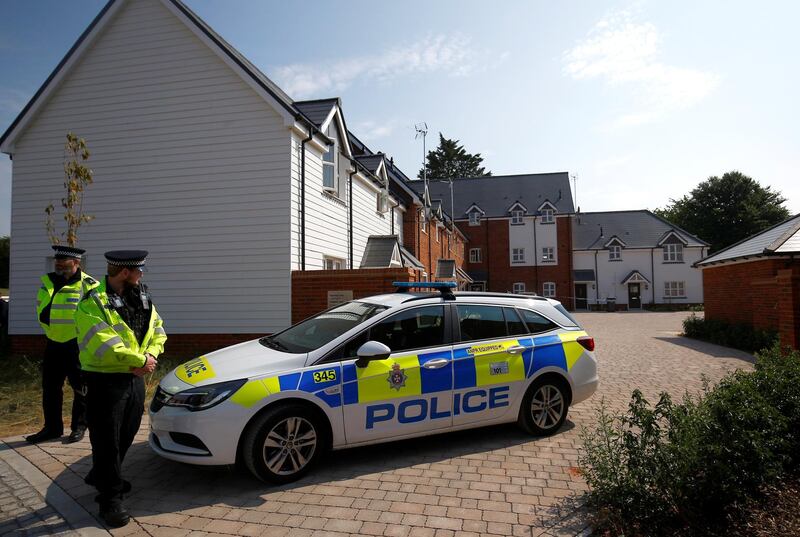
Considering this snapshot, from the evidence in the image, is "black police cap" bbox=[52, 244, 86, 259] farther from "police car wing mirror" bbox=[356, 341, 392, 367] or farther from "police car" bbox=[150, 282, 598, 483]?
"police car wing mirror" bbox=[356, 341, 392, 367]

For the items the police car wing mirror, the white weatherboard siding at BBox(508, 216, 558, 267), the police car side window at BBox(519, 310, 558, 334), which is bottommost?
the police car wing mirror

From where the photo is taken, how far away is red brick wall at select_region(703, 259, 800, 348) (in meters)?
8.11

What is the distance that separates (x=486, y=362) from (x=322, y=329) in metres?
1.79

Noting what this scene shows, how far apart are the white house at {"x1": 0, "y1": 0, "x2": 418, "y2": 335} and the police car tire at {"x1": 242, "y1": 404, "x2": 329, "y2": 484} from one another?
22.0 ft

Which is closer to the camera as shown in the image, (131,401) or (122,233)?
(131,401)

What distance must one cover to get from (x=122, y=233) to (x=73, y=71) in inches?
171

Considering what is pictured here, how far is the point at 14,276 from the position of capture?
11781 mm

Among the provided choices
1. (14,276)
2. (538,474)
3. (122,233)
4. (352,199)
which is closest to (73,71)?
(122,233)

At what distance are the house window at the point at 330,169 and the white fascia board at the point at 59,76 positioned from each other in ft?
→ 19.6

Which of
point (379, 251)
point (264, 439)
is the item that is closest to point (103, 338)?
point (264, 439)

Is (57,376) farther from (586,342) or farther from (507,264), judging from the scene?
(507,264)

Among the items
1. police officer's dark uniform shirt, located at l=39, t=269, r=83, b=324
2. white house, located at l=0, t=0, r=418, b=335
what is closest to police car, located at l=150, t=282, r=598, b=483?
police officer's dark uniform shirt, located at l=39, t=269, r=83, b=324

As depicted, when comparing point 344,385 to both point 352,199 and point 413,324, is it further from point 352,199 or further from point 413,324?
point 352,199

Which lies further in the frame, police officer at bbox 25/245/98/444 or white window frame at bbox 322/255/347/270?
white window frame at bbox 322/255/347/270
